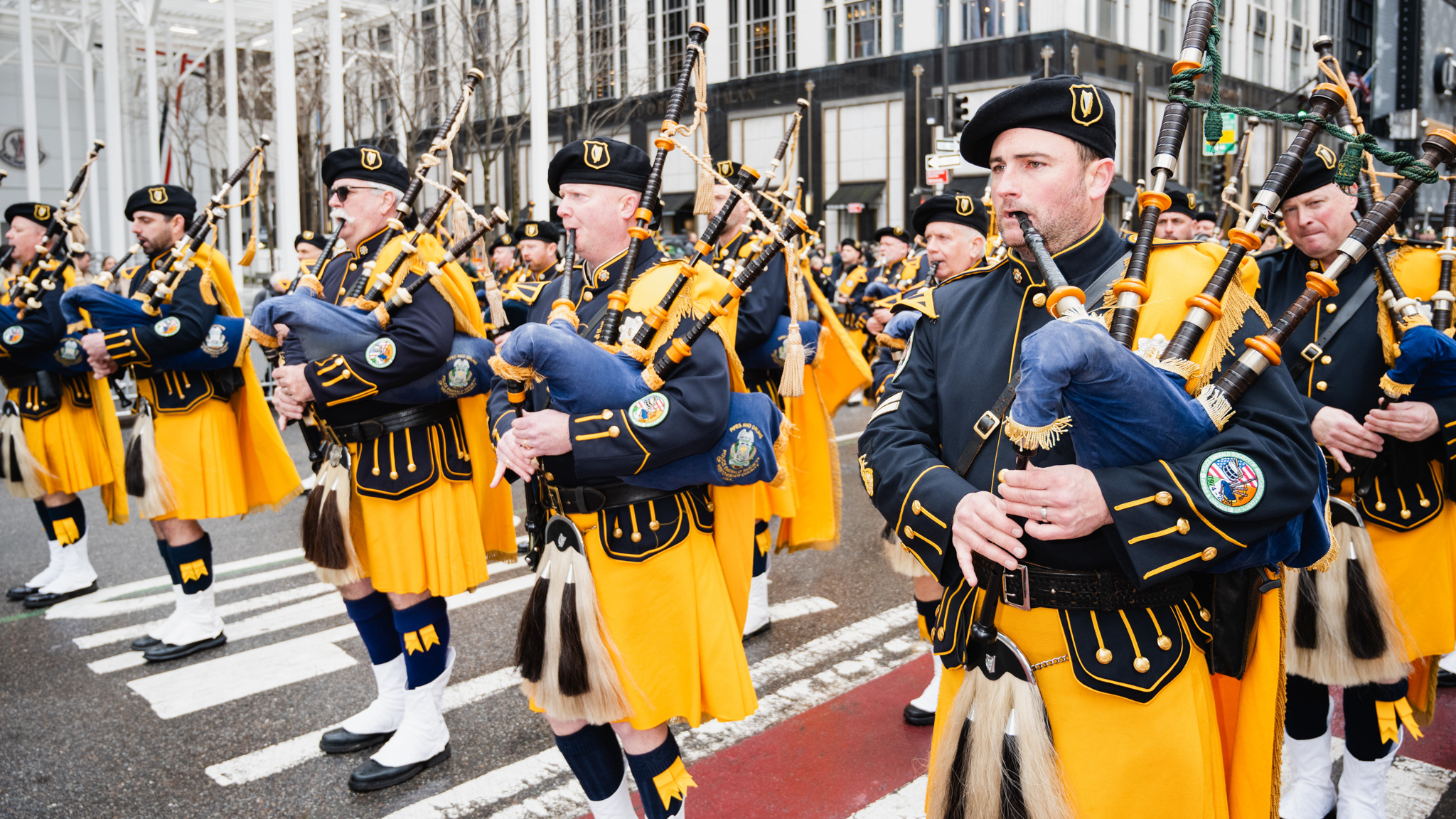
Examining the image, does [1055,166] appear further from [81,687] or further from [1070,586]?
[81,687]

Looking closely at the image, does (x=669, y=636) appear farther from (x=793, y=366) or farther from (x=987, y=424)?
(x=987, y=424)

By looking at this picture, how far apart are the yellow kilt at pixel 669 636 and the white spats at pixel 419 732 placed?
1309mm

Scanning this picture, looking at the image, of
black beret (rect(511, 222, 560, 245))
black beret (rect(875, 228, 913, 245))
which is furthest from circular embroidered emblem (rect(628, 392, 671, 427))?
black beret (rect(875, 228, 913, 245))

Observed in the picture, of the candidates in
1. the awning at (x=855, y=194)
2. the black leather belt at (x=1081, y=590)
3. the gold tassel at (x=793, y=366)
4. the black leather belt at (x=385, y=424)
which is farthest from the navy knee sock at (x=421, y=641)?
the awning at (x=855, y=194)

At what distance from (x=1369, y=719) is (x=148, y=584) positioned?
5981 mm

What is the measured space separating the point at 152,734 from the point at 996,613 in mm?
3508

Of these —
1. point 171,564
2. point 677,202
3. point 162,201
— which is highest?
point 677,202

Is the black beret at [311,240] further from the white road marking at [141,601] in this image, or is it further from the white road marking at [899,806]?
the white road marking at [899,806]

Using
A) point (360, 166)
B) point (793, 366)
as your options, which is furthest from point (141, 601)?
point (793, 366)

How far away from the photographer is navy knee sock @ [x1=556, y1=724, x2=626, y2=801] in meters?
2.83

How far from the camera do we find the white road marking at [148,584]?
18.1ft

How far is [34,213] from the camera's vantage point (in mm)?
5996

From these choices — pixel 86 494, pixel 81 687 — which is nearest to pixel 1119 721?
pixel 81 687

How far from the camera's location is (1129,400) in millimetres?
1669
